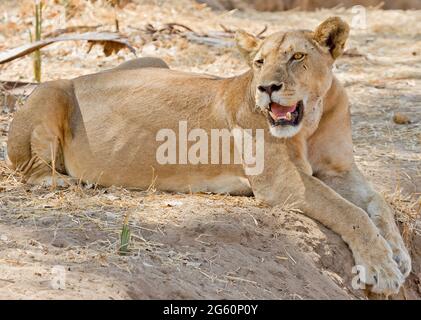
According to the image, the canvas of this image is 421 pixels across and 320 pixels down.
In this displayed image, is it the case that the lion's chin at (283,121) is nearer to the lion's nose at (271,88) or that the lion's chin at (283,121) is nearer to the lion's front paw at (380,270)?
the lion's nose at (271,88)

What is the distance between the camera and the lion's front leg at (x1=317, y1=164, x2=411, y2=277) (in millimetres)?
5789

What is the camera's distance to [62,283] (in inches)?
166

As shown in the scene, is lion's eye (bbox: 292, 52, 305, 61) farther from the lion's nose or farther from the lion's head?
the lion's nose

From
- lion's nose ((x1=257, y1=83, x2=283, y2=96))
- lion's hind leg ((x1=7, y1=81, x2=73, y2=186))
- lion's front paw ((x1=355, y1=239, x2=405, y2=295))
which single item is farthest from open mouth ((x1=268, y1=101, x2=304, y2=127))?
lion's hind leg ((x1=7, y1=81, x2=73, y2=186))

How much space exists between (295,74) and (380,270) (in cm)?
124

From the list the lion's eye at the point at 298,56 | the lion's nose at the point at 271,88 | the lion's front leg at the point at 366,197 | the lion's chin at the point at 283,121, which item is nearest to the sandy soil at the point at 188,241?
the lion's front leg at the point at 366,197

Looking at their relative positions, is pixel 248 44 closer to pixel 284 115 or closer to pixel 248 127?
pixel 248 127

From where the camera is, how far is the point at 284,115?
5.51 metres

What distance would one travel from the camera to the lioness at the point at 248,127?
217 inches

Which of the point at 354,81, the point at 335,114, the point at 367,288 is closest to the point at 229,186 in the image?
the point at 335,114

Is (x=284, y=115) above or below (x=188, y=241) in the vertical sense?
above

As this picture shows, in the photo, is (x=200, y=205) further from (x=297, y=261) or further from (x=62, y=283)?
(x=62, y=283)

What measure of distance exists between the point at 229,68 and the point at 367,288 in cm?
526

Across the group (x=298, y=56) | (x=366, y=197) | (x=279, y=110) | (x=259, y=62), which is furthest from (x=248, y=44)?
(x=366, y=197)
